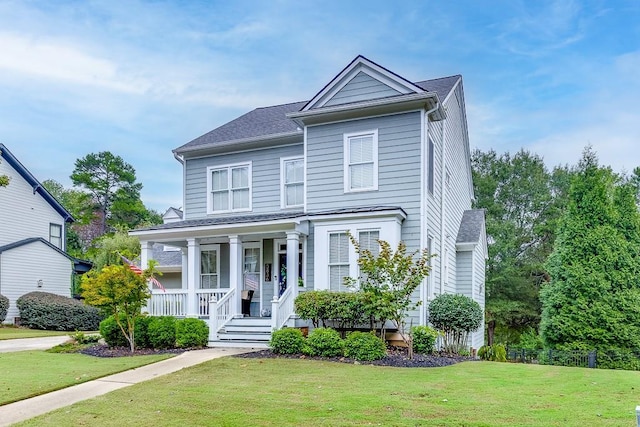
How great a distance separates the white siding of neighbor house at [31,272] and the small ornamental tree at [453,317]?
2091 cm

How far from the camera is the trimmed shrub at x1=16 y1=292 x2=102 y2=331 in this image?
22.5m

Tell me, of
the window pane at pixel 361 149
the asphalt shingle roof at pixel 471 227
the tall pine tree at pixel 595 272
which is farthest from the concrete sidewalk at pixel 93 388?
the asphalt shingle roof at pixel 471 227

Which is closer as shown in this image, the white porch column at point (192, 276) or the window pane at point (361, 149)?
the window pane at point (361, 149)

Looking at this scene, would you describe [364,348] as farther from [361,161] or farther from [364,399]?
[361,161]

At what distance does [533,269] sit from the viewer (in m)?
29.3

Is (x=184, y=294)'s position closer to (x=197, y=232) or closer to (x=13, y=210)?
(x=197, y=232)

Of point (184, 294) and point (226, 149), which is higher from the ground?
point (226, 149)

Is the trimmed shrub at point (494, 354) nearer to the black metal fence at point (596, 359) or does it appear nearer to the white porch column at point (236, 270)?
the black metal fence at point (596, 359)

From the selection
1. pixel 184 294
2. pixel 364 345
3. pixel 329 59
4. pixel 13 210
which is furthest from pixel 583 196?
pixel 13 210

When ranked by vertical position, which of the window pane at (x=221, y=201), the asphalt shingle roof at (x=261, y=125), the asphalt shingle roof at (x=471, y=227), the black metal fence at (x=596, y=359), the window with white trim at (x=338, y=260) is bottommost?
the black metal fence at (x=596, y=359)

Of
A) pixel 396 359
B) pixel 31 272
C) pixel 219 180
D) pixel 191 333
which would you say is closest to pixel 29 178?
pixel 31 272

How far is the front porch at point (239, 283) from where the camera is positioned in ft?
43.7

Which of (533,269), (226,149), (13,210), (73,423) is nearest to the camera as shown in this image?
(73,423)

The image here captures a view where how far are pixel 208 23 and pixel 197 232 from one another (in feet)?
23.9
